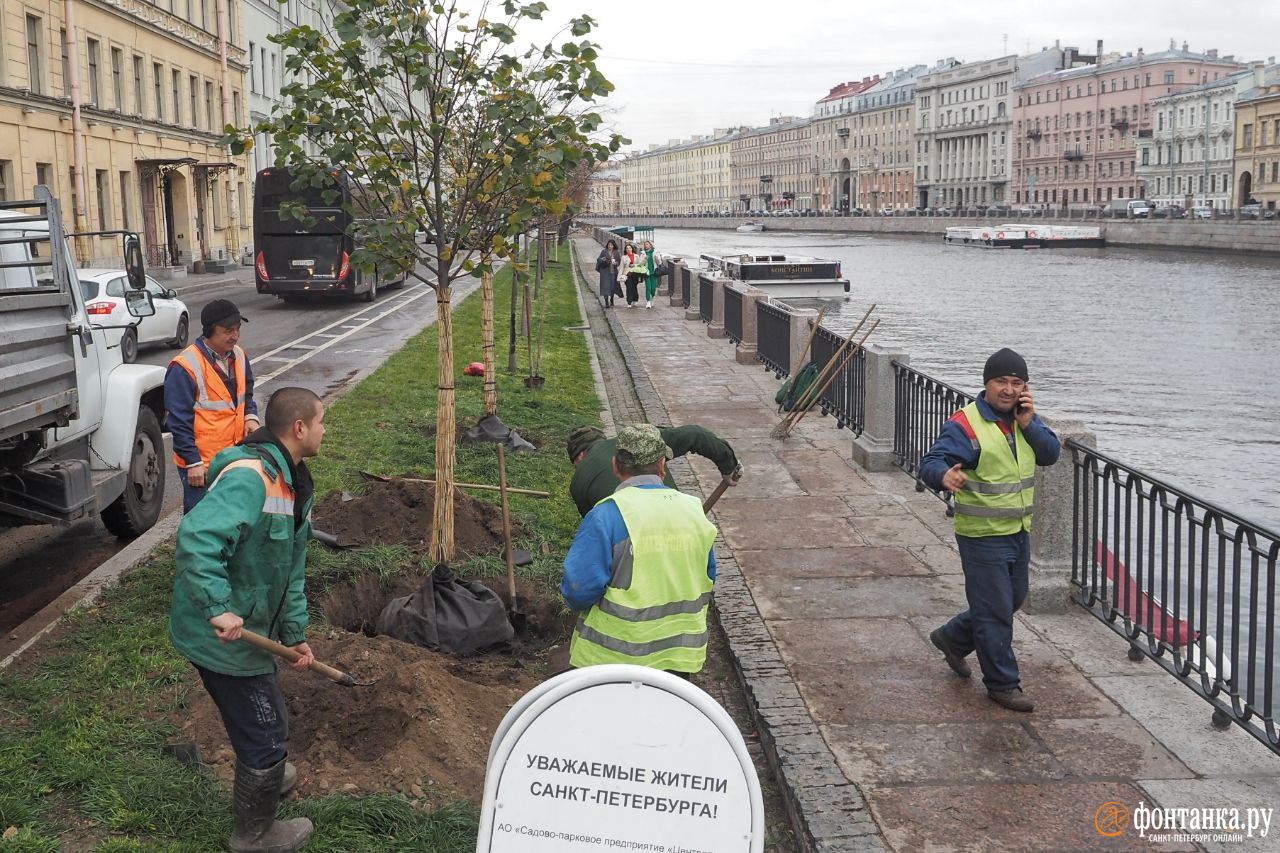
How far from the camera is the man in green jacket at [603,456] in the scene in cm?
522

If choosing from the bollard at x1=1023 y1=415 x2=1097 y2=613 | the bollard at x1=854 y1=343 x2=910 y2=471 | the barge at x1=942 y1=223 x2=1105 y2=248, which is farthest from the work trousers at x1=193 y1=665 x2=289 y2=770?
the barge at x1=942 y1=223 x2=1105 y2=248

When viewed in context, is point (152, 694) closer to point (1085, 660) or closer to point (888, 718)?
point (888, 718)

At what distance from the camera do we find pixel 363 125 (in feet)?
23.5

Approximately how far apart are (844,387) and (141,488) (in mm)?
7189

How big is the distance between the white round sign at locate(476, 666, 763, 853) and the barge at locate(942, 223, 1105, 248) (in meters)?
89.2

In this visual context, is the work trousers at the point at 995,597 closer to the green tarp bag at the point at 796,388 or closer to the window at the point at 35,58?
the green tarp bag at the point at 796,388

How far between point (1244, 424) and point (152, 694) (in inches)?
775

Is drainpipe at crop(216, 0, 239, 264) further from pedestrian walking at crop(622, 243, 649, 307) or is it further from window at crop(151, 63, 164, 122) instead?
pedestrian walking at crop(622, 243, 649, 307)

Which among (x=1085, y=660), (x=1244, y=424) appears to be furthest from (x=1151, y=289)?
(x=1085, y=660)

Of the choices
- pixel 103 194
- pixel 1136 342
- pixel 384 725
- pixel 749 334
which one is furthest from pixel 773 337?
pixel 103 194

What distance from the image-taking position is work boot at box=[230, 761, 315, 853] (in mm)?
4273

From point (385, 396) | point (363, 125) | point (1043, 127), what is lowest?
point (385, 396)

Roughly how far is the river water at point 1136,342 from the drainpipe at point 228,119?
23.2 metres

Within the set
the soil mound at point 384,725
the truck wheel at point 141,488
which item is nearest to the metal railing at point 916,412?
the soil mound at point 384,725
